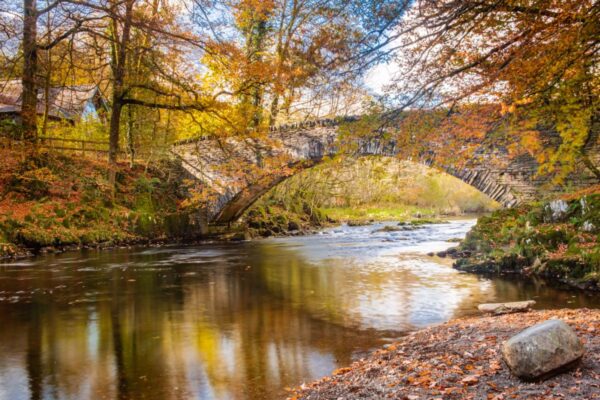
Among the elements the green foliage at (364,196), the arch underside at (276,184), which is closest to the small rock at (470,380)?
the arch underside at (276,184)

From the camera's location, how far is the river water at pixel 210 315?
15.1 feet

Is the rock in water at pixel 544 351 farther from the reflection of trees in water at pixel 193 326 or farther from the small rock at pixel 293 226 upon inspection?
the small rock at pixel 293 226

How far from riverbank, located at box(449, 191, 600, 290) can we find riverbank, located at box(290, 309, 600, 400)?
3771 millimetres

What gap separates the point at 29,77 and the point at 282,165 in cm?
753

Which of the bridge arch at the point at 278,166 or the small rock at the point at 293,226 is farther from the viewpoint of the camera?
the small rock at the point at 293,226

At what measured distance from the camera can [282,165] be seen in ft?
54.0

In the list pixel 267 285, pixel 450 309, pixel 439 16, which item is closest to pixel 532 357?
pixel 439 16

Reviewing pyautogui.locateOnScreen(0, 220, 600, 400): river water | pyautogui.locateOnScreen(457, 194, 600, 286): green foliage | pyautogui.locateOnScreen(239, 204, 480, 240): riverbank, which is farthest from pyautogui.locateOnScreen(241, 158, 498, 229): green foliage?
pyautogui.locateOnScreen(0, 220, 600, 400): river water

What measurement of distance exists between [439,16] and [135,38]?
40.9 ft

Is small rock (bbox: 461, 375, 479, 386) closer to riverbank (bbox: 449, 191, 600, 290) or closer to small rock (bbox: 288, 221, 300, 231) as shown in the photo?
riverbank (bbox: 449, 191, 600, 290)

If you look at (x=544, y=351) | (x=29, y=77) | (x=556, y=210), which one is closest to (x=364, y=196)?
(x=556, y=210)

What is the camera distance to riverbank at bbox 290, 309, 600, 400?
3.03m

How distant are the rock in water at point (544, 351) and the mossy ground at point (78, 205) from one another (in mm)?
13199

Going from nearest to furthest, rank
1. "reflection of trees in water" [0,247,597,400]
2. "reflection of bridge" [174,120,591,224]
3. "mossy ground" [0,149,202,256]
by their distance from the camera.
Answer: "reflection of trees in water" [0,247,597,400] → "reflection of bridge" [174,120,591,224] → "mossy ground" [0,149,202,256]
